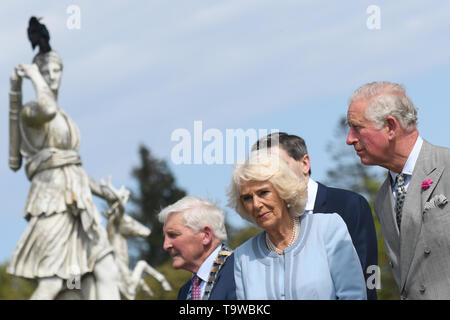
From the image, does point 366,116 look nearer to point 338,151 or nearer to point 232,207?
point 232,207

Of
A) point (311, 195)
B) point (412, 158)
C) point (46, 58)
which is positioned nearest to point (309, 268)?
point (412, 158)

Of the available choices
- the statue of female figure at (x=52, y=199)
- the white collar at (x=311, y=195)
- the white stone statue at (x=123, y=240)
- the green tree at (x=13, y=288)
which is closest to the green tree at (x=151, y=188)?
the green tree at (x=13, y=288)

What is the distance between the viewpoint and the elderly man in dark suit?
4.48m

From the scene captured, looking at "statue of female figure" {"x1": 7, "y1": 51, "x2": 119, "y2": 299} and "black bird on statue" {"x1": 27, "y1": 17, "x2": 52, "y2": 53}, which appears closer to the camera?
"statue of female figure" {"x1": 7, "y1": 51, "x2": 119, "y2": 299}

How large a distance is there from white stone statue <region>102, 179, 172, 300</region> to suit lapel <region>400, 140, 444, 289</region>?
1012 cm

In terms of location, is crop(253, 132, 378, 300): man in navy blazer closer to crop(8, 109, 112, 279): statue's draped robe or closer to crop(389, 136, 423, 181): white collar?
crop(389, 136, 423, 181): white collar

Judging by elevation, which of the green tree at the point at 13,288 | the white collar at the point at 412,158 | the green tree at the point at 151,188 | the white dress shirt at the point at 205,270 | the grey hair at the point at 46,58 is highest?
the grey hair at the point at 46,58

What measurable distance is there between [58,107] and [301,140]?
7929 mm

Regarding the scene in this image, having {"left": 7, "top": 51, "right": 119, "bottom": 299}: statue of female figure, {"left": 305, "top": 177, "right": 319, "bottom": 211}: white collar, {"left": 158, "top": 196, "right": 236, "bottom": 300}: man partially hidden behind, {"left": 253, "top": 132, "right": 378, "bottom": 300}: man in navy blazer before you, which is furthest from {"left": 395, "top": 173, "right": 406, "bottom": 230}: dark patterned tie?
{"left": 7, "top": 51, "right": 119, "bottom": 299}: statue of female figure

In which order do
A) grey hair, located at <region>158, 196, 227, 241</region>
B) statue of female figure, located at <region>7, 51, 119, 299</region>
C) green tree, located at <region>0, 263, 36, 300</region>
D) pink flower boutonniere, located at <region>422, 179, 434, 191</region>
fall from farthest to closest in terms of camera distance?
1. green tree, located at <region>0, 263, 36, 300</region>
2. statue of female figure, located at <region>7, 51, 119, 299</region>
3. grey hair, located at <region>158, 196, 227, 241</region>
4. pink flower boutonniere, located at <region>422, 179, 434, 191</region>

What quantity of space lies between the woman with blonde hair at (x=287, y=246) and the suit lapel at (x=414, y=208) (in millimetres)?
488

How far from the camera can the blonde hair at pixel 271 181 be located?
4.21 m

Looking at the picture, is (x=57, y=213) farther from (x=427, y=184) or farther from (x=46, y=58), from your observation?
(x=427, y=184)

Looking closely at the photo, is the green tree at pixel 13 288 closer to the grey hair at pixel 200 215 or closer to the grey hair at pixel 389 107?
the grey hair at pixel 200 215
